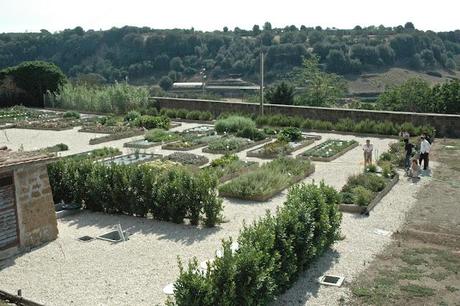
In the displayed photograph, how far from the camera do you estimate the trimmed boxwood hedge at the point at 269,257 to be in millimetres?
6949

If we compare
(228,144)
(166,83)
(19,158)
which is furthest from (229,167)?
(166,83)

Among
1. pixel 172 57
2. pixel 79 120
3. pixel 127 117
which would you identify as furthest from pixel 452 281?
pixel 172 57

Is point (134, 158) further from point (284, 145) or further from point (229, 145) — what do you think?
point (284, 145)

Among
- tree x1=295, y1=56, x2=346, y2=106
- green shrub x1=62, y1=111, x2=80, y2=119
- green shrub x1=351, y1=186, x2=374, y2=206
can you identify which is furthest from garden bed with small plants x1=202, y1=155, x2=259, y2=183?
tree x1=295, y1=56, x2=346, y2=106

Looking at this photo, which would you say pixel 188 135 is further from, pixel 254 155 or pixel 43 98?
pixel 43 98

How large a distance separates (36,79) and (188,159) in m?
20.5

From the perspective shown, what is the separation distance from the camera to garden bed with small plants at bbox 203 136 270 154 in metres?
19.6

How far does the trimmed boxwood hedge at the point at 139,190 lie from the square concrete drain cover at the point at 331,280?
3.20 metres

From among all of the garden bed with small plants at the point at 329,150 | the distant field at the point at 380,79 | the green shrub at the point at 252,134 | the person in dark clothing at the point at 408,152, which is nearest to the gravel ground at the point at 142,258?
the person in dark clothing at the point at 408,152

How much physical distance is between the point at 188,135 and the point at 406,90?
12936mm

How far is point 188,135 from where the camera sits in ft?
74.1

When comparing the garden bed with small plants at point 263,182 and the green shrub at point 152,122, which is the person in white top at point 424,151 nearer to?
the garden bed with small plants at point 263,182

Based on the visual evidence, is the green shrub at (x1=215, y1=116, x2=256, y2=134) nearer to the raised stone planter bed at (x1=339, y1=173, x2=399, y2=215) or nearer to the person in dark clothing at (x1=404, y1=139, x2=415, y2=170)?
the person in dark clothing at (x1=404, y1=139, x2=415, y2=170)

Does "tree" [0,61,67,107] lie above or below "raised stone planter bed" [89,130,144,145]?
above
